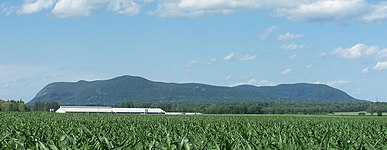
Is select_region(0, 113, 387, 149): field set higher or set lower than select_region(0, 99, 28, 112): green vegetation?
lower

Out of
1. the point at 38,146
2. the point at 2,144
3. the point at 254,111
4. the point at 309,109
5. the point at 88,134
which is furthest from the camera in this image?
the point at 309,109

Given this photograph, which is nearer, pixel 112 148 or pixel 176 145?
pixel 176 145

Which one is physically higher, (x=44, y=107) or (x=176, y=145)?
(x=44, y=107)

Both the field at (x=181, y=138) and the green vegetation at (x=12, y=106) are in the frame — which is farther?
the green vegetation at (x=12, y=106)

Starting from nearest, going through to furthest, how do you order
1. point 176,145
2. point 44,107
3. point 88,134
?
point 176,145
point 88,134
point 44,107

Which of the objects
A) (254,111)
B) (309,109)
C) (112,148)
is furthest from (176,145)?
(309,109)

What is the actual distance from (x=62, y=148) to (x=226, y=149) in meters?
1.22

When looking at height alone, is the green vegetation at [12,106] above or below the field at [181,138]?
above

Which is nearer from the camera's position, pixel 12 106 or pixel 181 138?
pixel 181 138

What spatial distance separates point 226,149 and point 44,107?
188774 mm

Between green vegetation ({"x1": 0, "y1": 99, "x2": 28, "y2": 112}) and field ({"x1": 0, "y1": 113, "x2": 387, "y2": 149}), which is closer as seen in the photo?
field ({"x1": 0, "y1": 113, "x2": 387, "y2": 149})

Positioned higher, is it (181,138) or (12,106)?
(12,106)

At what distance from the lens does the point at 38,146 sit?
488cm

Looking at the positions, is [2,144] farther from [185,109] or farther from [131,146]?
[185,109]
